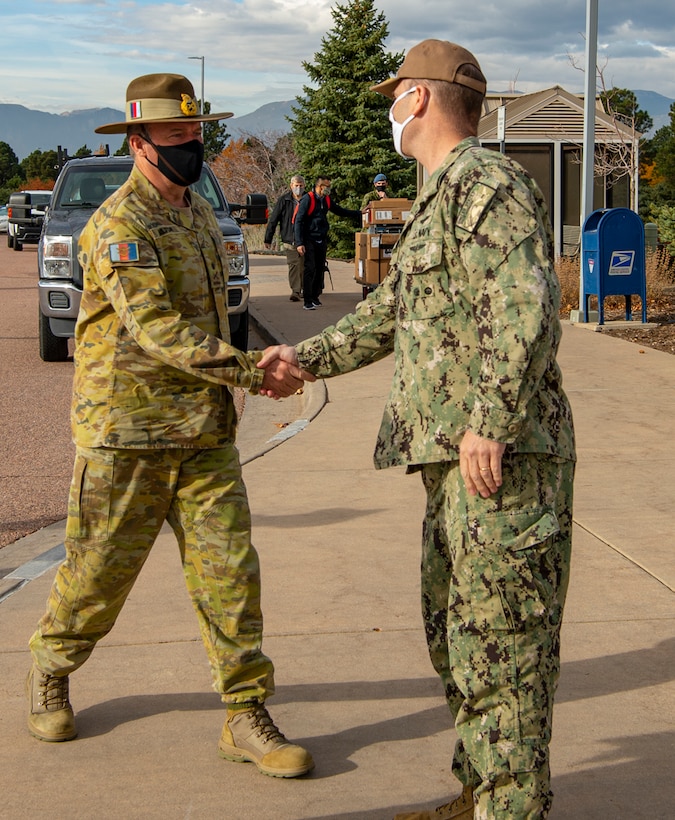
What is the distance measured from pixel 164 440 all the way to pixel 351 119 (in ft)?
110

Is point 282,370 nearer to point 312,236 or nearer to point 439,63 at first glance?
point 439,63

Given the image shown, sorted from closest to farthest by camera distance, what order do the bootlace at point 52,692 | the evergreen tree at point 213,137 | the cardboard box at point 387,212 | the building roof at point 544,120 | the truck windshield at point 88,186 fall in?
the bootlace at point 52,692 → the truck windshield at point 88,186 → the cardboard box at point 387,212 → the building roof at point 544,120 → the evergreen tree at point 213,137

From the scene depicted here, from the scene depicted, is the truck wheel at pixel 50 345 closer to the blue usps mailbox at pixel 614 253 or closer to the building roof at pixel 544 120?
the blue usps mailbox at pixel 614 253

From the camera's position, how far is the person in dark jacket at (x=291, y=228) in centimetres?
1747

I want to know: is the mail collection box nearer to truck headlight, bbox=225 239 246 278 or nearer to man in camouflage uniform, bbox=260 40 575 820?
truck headlight, bbox=225 239 246 278

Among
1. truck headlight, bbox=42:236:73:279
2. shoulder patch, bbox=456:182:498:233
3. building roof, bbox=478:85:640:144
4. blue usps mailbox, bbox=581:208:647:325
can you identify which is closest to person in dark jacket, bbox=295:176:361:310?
blue usps mailbox, bbox=581:208:647:325

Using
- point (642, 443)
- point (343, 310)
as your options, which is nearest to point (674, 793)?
point (642, 443)

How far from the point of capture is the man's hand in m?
2.72

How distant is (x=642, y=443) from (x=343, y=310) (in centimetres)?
923

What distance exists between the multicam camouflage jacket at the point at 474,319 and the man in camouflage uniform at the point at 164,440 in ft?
2.08

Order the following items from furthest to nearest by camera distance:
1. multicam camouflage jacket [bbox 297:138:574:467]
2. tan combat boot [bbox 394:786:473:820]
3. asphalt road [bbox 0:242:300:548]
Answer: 1. asphalt road [bbox 0:242:300:548]
2. tan combat boot [bbox 394:786:473:820]
3. multicam camouflage jacket [bbox 297:138:574:467]

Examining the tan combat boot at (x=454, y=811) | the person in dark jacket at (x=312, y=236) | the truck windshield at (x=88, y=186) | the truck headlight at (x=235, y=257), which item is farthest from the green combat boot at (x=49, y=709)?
the person in dark jacket at (x=312, y=236)

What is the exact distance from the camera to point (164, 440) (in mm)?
3533

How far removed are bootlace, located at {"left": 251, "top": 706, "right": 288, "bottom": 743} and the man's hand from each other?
121cm
